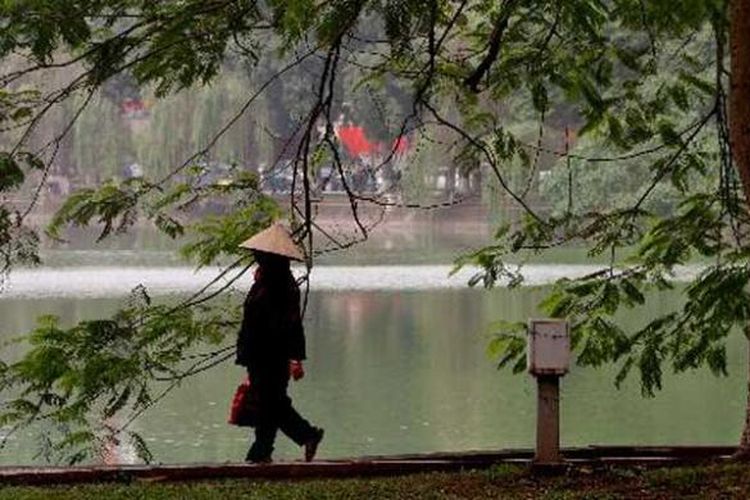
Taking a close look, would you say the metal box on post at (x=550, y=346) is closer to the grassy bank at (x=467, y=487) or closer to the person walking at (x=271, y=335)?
the grassy bank at (x=467, y=487)

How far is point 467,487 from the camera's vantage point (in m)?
4.10

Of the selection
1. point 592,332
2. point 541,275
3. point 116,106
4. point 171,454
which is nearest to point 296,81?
point 116,106

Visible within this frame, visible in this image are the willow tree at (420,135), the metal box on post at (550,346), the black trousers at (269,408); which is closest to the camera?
the metal box on post at (550,346)

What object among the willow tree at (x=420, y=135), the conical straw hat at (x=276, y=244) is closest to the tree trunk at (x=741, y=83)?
the willow tree at (x=420, y=135)

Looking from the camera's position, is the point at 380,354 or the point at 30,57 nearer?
the point at 30,57

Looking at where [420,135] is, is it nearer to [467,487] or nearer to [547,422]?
[547,422]

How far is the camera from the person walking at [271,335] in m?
4.63

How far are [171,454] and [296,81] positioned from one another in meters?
25.1

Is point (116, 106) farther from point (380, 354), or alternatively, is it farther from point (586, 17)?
point (586, 17)

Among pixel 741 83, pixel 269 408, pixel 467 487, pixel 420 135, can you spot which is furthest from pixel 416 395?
pixel 741 83

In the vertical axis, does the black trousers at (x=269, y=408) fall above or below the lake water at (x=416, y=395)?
above

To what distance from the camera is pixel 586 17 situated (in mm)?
4871

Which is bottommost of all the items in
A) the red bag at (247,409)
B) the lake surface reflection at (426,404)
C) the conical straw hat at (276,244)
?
the lake surface reflection at (426,404)

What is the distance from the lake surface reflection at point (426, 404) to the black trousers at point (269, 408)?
4.37m
